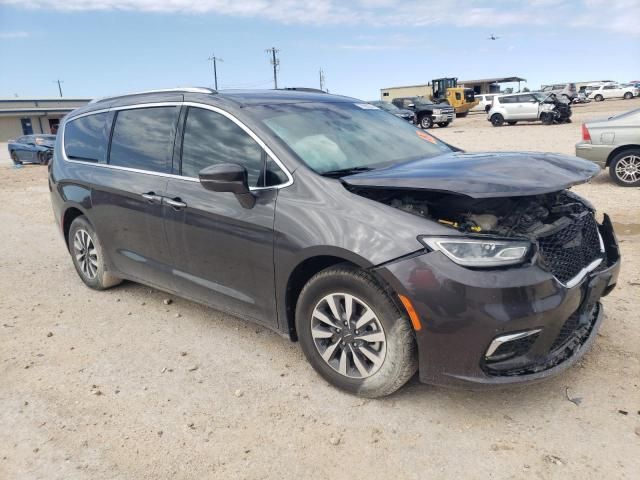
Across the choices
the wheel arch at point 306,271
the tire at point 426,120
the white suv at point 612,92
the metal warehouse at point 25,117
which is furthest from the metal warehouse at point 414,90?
A: the wheel arch at point 306,271

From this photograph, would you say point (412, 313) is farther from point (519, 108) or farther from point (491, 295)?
point (519, 108)

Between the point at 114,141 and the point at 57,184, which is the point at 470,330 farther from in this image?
the point at 57,184

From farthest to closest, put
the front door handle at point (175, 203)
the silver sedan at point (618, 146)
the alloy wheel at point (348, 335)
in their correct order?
the silver sedan at point (618, 146) < the front door handle at point (175, 203) < the alloy wheel at point (348, 335)

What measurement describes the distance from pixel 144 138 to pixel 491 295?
9.73 feet

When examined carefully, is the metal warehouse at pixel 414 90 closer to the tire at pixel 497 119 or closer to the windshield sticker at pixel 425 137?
the tire at pixel 497 119

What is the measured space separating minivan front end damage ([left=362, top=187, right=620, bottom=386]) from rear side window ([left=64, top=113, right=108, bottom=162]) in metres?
2.89

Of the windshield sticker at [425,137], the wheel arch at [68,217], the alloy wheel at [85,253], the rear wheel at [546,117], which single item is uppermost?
the windshield sticker at [425,137]

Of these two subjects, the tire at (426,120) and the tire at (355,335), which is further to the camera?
the tire at (426,120)

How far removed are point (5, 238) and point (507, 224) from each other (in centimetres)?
752

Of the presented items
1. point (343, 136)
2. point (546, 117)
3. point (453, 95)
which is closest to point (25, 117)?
point (453, 95)

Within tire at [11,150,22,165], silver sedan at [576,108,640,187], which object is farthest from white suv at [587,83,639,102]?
tire at [11,150,22,165]

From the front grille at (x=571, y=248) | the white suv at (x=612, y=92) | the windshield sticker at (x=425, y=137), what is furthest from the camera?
the white suv at (x=612, y=92)

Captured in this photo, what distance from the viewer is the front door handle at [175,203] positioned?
3668 mm

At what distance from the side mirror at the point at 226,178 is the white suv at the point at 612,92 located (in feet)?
178
